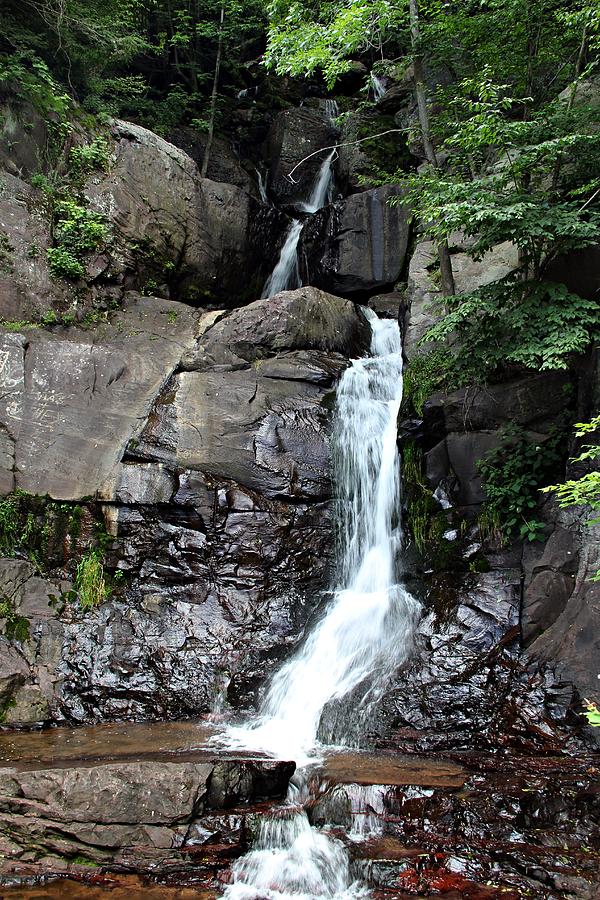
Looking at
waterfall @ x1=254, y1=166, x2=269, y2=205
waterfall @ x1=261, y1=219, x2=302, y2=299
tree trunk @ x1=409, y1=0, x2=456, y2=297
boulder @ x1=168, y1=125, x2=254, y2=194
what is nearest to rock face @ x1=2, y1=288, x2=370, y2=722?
tree trunk @ x1=409, y1=0, x2=456, y2=297

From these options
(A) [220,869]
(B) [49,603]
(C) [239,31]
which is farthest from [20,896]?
(C) [239,31]

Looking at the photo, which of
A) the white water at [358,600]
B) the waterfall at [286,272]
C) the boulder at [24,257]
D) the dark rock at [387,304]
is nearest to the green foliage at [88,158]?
the boulder at [24,257]

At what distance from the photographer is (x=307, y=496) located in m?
9.45

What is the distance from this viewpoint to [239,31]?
17609mm

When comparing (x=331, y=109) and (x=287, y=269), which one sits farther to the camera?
(x=331, y=109)

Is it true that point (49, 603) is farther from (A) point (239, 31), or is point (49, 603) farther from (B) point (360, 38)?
(A) point (239, 31)

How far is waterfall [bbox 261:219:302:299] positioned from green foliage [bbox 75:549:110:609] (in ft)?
26.5

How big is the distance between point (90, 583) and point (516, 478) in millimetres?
5788

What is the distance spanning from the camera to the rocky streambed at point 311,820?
441 cm

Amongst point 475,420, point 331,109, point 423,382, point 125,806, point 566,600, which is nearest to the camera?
point 125,806

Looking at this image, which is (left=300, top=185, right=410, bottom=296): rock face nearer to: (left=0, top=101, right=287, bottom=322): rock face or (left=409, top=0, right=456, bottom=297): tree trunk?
(left=0, top=101, right=287, bottom=322): rock face

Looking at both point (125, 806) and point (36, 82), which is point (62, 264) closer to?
point (36, 82)

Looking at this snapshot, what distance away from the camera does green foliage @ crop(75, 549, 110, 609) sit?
26.9ft

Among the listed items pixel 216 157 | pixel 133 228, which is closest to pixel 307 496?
pixel 133 228
